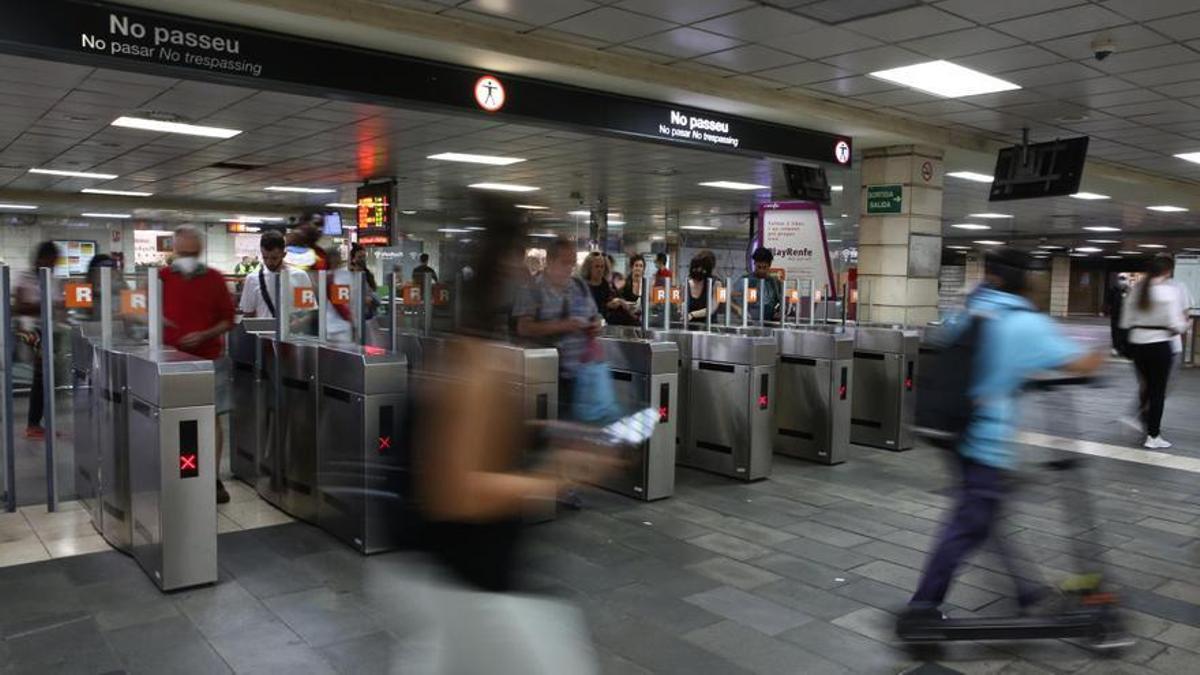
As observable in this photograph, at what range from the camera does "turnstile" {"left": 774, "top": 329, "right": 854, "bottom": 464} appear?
6617 millimetres

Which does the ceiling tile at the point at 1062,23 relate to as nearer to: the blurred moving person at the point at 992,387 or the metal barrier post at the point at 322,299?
the blurred moving person at the point at 992,387

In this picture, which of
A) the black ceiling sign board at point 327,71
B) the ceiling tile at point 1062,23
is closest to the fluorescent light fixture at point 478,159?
the black ceiling sign board at point 327,71

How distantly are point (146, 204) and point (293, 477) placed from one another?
1513 cm

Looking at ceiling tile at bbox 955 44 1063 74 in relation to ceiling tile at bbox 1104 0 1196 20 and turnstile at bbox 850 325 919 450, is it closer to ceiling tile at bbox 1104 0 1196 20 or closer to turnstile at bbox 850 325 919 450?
ceiling tile at bbox 1104 0 1196 20

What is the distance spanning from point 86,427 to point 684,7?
434cm

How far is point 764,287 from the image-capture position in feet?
25.5

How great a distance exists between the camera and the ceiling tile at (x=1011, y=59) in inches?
227

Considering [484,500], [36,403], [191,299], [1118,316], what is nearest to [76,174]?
[36,403]

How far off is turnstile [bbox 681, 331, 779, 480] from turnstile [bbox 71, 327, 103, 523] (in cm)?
383

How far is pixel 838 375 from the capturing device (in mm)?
6645

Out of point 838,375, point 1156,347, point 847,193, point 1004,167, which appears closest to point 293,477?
point 838,375

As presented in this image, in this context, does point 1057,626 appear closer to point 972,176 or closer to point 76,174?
point 972,176

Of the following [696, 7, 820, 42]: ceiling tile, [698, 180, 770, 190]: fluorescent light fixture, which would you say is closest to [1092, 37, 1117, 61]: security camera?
[696, 7, 820, 42]: ceiling tile

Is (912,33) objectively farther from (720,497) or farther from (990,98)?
(720,497)
